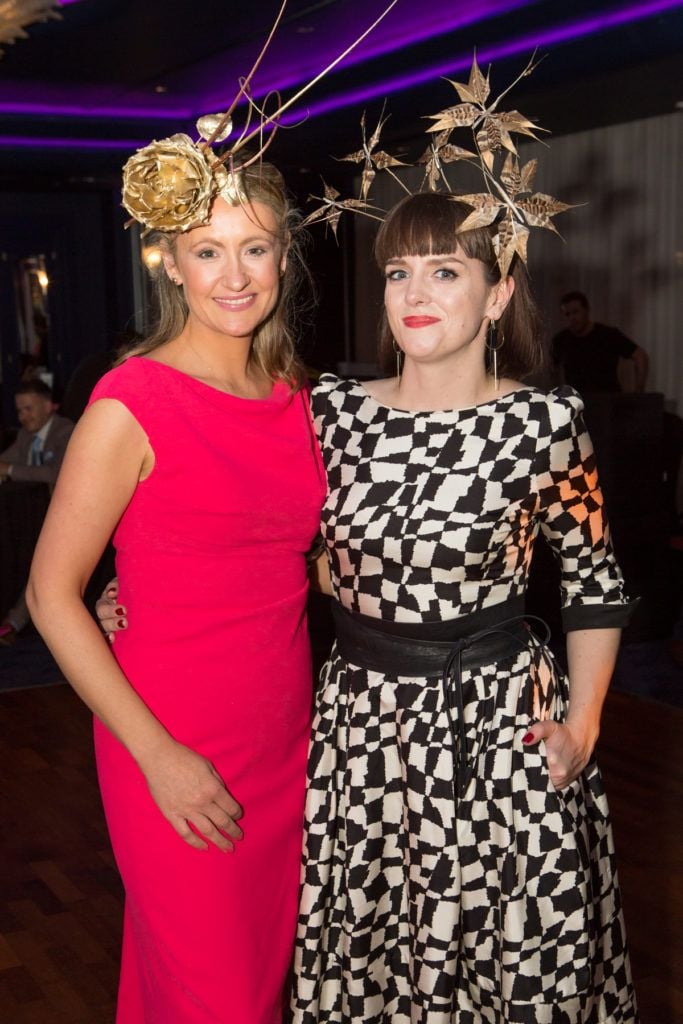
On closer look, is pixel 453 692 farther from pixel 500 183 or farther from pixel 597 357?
pixel 597 357

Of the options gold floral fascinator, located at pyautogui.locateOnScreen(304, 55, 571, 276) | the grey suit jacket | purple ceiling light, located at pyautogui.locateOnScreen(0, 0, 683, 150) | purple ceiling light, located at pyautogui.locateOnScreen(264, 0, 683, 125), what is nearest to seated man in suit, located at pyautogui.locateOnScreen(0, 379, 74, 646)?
the grey suit jacket

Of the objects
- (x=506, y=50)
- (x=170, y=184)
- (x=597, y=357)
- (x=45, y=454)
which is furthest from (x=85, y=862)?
(x=597, y=357)

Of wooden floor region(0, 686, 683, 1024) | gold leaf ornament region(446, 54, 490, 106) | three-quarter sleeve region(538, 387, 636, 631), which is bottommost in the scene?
wooden floor region(0, 686, 683, 1024)

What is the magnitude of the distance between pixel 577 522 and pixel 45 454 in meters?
4.74

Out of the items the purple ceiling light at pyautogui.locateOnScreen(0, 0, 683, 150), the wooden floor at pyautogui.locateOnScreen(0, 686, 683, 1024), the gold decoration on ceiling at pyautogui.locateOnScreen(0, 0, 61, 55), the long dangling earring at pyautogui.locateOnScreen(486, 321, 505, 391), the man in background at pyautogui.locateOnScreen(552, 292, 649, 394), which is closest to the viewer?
the long dangling earring at pyautogui.locateOnScreen(486, 321, 505, 391)

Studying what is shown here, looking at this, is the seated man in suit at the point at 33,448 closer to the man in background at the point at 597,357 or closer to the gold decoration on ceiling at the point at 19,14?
the man in background at the point at 597,357

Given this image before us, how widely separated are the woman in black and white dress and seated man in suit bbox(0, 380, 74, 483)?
14.1ft

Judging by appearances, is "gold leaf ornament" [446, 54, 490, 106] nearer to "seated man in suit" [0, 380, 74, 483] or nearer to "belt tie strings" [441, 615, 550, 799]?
"belt tie strings" [441, 615, 550, 799]

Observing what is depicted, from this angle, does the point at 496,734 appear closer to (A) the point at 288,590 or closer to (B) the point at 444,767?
(B) the point at 444,767

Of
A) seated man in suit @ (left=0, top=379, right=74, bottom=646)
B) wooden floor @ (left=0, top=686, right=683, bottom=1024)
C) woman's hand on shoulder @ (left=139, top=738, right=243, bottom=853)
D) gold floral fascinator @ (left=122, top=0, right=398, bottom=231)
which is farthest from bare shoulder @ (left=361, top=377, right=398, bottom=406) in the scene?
seated man in suit @ (left=0, top=379, right=74, bottom=646)

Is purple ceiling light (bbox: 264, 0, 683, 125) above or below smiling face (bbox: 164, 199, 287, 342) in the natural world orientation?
above

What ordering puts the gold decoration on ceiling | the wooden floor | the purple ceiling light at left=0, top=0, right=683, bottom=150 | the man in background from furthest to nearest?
1. the man in background
2. the purple ceiling light at left=0, top=0, right=683, bottom=150
3. the wooden floor
4. the gold decoration on ceiling

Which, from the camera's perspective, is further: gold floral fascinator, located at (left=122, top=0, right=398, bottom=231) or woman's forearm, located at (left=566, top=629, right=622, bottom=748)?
woman's forearm, located at (left=566, top=629, right=622, bottom=748)

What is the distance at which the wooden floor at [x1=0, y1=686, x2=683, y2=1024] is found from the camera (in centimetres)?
256
